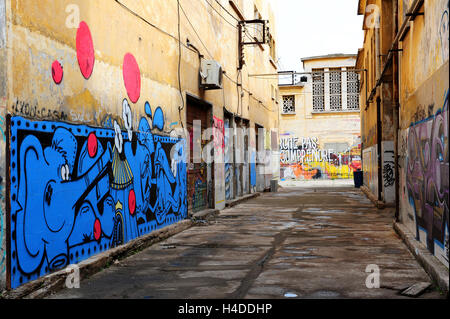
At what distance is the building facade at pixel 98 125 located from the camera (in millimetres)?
4828

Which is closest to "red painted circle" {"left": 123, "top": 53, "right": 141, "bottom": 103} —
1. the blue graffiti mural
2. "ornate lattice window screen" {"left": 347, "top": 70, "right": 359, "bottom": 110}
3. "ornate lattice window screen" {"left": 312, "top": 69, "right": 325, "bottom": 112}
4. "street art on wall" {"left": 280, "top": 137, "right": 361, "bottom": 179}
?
the blue graffiti mural

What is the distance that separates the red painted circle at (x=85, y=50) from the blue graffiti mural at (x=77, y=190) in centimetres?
77

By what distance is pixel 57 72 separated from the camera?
5586 millimetres

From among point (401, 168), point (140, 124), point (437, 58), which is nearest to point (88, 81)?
point (140, 124)

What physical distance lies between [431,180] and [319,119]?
32.1 m

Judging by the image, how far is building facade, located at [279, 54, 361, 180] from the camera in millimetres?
36062

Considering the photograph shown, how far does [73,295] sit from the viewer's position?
5.06 m

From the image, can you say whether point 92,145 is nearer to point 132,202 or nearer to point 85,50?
point 85,50

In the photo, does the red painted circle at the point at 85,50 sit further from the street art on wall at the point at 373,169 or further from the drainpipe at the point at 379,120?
the street art on wall at the point at 373,169

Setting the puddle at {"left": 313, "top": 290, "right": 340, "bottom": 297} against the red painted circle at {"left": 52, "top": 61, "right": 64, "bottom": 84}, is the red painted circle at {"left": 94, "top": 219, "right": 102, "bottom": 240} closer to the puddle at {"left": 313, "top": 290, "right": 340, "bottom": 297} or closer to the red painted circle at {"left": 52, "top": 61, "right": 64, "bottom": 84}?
the red painted circle at {"left": 52, "top": 61, "right": 64, "bottom": 84}

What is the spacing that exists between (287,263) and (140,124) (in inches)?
129

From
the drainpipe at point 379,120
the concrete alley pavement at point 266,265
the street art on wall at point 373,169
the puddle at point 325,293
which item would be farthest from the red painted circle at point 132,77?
the street art on wall at point 373,169

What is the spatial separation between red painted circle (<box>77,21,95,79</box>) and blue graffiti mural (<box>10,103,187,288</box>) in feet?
2.52
